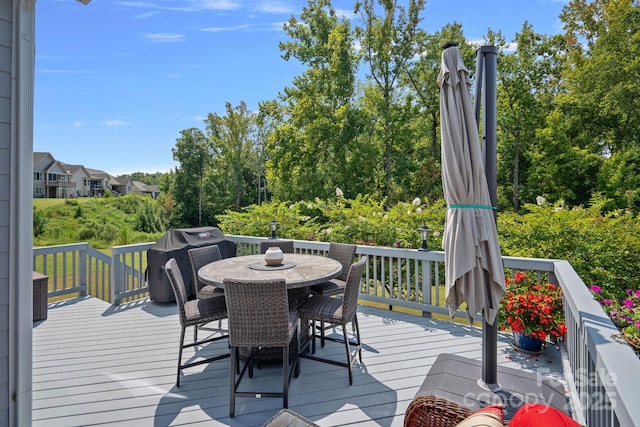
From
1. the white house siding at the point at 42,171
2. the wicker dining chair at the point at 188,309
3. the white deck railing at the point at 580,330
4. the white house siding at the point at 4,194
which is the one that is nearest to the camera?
the white deck railing at the point at 580,330

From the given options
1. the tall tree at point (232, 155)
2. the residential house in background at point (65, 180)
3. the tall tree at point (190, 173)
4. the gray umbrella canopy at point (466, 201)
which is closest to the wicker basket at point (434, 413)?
the gray umbrella canopy at point (466, 201)

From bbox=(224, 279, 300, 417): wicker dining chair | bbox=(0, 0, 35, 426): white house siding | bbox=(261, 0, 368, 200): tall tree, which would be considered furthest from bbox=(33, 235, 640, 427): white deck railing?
bbox=(261, 0, 368, 200): tall tree

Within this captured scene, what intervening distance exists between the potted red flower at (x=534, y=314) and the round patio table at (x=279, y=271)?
5.43ft

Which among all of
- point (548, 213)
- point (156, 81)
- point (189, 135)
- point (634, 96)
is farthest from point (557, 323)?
point (189, 135)

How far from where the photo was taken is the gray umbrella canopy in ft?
6.70

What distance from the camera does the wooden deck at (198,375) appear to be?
257cm

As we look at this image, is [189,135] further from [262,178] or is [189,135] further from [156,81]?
[156,81]

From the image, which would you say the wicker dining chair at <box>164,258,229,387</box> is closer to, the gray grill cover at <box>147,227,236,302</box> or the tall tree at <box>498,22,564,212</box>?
the gray grill cover at <box>147,227,236,302</box>

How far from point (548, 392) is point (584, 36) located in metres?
19.0

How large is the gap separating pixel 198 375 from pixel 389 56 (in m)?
15.3

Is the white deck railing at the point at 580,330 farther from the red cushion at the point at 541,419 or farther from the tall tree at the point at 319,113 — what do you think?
the tall tree at the point at 319,113

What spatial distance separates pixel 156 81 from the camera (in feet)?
65.8

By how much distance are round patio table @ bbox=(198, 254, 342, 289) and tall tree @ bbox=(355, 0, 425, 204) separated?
12.1 meters

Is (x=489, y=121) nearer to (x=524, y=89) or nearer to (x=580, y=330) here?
(x=580, y=330)
